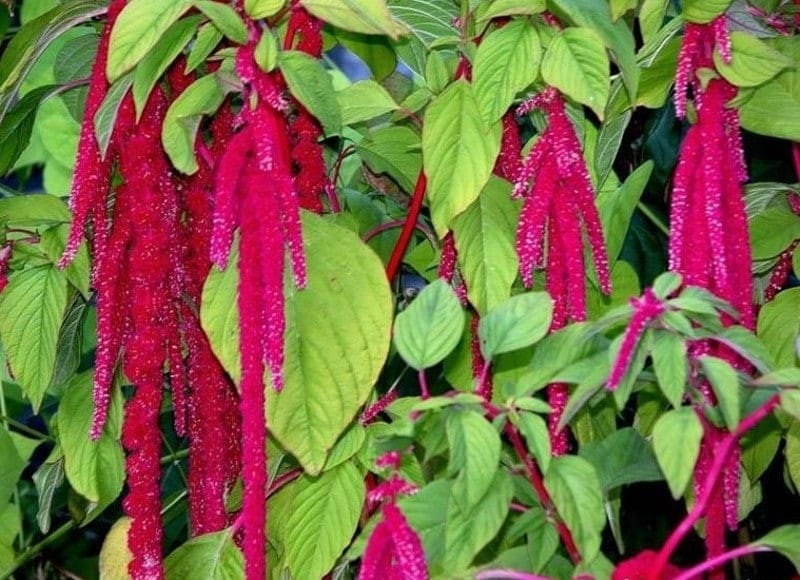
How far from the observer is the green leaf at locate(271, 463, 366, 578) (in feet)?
3.06

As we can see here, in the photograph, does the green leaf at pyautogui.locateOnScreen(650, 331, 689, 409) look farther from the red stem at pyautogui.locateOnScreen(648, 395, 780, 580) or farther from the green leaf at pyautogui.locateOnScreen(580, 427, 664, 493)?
the green leaf at pyautogui.locateOnScreen(580, 427, 664, 493)

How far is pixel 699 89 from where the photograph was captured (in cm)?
82

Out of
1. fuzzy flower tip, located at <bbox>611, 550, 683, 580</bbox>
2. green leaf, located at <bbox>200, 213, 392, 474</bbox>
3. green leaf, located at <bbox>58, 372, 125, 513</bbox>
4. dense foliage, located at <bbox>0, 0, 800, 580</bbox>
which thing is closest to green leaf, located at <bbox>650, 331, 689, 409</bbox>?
dense foliage, located at <bbox>0, 0, 800, 580</bbox>

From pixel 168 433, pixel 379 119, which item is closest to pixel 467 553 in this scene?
pixel 379 119

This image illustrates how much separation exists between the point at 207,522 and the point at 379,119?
0.48 meters

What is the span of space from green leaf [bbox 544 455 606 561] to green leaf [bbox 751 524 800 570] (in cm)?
9

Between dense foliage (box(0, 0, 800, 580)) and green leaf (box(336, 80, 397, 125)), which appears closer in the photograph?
dense foliage (box(0, 0, 800, 580))

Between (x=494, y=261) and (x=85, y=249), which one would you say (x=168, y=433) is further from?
(x=494, y=261)

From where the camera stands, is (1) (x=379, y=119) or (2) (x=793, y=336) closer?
(2) (x=793, y=336)

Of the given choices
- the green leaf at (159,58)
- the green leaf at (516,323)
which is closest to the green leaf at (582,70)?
the green leaf at (516,323)

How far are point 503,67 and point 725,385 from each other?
27 centimetres

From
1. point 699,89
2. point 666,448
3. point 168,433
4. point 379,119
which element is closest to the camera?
point 666,448

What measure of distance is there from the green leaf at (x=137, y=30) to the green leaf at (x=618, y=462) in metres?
0.36

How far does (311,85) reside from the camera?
2.74 feet
